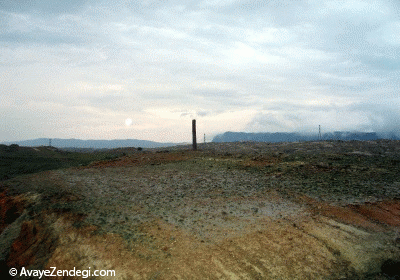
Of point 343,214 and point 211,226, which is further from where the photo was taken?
point 343,214

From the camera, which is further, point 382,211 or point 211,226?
point 382,211

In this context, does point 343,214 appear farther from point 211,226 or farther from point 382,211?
point 211,226

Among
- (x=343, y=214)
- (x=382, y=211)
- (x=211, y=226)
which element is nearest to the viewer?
(x=211, y=226)

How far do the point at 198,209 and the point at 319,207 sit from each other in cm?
443

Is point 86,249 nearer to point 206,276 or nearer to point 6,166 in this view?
point 206,276

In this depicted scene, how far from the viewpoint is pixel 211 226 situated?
7676mm

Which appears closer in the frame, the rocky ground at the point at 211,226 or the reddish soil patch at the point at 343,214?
the rocky ground at the point at 211,226

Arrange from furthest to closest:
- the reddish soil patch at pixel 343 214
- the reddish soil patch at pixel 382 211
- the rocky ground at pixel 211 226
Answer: the reddish soil patch at pixel 382 211 → the reddish soil patch at pixel 343 214 → the rocky ground at pixel 211 226

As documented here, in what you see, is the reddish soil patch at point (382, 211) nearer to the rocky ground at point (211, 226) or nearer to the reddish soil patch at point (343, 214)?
the rocky ground at point (211, 226)

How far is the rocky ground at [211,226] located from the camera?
6.20 m

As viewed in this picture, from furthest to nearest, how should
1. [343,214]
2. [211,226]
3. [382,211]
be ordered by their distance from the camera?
[382,211], [343,214], [211,226]

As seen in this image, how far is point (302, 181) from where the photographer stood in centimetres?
1266

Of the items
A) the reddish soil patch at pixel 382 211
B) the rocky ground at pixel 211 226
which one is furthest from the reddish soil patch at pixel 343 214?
the reddish soil patch at pixel 382 211

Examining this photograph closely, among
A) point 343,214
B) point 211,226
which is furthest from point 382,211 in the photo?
point 211,226
